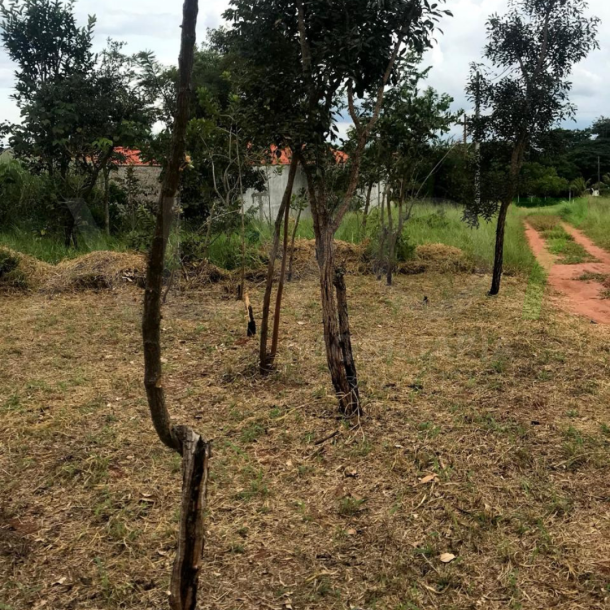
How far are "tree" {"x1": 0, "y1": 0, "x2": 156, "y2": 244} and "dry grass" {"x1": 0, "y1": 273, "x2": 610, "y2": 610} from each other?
494 cm

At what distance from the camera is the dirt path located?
23.9 feet

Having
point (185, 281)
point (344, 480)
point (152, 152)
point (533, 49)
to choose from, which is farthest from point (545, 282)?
point (344, 480)

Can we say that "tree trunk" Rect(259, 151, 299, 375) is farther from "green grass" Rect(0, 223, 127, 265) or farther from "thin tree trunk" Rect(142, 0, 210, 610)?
"green grass" Rect(0, 223, 127, 265)

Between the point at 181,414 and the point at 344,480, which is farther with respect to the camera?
the point at 181,414

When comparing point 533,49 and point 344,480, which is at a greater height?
point 533,49

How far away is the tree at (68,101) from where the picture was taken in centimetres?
970

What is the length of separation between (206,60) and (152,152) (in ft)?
17.5

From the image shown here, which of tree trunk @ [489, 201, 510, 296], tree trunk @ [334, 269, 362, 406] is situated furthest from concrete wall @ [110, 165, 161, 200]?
tree trunk @ [334, 269, 362, 406]

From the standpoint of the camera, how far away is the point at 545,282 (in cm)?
902

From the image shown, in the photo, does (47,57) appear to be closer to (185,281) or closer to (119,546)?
(185,281)

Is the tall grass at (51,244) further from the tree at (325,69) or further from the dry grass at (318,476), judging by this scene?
the tree at (325,69)

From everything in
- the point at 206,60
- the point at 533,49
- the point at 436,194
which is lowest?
the point at 436,194

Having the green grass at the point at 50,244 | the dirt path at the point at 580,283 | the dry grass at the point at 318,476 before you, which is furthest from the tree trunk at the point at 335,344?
the green grass at the point at 50,244

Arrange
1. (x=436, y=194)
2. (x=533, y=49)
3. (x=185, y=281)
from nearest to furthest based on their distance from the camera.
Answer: (x=533, y=49)
(x=185, y=281)
(x=436, y=194)
